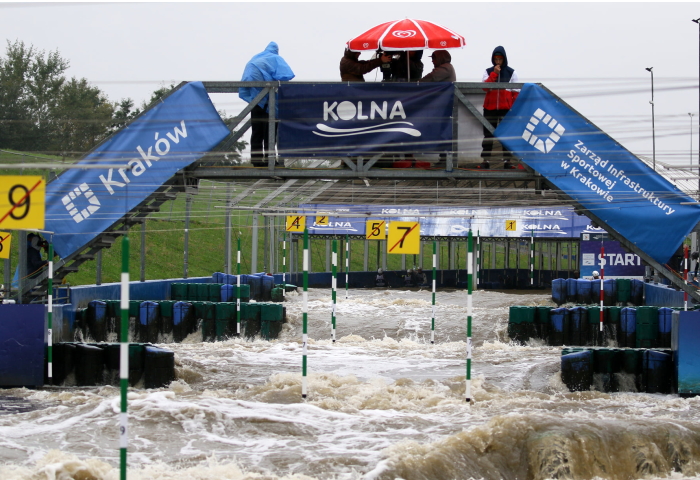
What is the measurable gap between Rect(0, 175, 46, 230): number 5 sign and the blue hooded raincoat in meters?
6.03

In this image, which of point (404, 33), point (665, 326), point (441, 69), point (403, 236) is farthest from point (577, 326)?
point (404, 33)

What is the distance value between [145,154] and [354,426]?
6245 mm

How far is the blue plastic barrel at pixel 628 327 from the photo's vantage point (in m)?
21.7

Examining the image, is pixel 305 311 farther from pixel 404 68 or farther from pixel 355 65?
pixel 404 68

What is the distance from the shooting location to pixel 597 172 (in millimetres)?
15195

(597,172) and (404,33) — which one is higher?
(404,33)

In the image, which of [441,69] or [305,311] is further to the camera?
[441,69]

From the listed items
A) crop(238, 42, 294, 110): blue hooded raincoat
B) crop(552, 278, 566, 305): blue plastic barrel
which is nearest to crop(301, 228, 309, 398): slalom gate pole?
crop(238, 42, 294, 110): blue hooded raincoat

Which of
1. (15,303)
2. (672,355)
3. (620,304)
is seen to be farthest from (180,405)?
(620,304)

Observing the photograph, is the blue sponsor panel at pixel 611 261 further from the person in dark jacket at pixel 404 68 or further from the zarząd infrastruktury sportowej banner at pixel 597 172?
the person in dark jacket at pixel 404 68

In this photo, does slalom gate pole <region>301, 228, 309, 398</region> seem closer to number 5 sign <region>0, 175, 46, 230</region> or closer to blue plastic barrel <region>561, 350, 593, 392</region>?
number 5 sign <region>0, 175, 46, 230</region>

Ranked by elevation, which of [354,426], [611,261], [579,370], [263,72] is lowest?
[354,426]

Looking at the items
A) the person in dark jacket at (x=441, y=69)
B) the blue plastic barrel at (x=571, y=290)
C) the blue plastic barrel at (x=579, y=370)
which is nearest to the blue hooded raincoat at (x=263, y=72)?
the person in dark jacket at (x=441, y=69)

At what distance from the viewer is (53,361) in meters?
16.2
